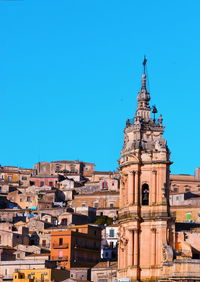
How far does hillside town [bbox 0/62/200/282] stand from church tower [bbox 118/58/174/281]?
6 cm

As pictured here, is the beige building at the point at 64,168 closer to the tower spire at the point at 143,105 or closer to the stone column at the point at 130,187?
the tower spire at the point at 143,105

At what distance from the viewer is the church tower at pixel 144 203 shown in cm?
6419

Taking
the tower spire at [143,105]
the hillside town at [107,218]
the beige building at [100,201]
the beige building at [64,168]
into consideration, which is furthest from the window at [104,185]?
the tower spire at [143,105]

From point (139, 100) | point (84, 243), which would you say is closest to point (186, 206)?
point (84, 243)

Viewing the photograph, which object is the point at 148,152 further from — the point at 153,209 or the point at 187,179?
the point at 187,179

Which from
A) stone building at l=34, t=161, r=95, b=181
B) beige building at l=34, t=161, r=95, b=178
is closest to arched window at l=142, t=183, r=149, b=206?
stone building at l=34, t=161, r=95, b=181

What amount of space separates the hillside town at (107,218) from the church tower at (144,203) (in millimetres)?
64

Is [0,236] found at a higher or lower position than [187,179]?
lower

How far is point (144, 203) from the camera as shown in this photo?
65875 millimetres

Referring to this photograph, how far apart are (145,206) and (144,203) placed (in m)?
0.47

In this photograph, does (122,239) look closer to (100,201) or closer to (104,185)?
(100,201)

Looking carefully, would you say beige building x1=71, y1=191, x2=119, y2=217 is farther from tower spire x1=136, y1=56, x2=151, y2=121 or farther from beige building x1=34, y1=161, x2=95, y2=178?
tower spire x1=136, y1=56, x2=151, y2=121

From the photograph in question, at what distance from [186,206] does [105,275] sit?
2210cm

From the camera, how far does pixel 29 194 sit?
4956 inches
